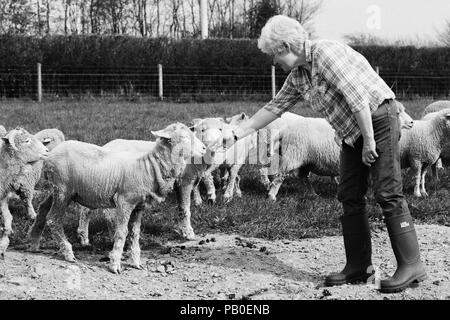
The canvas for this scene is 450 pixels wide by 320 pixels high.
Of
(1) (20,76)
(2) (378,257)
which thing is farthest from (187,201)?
(1) (20,76)

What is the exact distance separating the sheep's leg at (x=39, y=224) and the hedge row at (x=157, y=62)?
15.8m

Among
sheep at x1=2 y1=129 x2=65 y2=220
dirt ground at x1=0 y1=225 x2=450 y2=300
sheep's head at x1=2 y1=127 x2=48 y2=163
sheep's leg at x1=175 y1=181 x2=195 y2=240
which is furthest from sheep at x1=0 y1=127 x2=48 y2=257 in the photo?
sheep's leg at x1=175 y1=181 x2=195 y2=240

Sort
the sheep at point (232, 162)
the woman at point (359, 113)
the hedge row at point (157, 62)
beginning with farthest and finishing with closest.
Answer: the hedge row at point (157, 62)
the sheep at point (232, 162)
the woman at point (359, 113)

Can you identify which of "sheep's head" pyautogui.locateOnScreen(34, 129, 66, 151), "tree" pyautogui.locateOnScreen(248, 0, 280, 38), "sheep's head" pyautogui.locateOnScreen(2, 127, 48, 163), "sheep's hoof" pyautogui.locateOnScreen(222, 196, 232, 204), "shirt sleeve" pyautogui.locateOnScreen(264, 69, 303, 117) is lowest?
"sheep's hoof" pyautogui.locateOnScreen(222, 196, 232, 204)

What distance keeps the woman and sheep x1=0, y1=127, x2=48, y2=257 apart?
2465 millimetres

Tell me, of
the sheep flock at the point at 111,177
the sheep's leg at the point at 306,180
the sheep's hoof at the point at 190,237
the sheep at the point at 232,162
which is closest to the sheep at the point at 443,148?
the sheep's leg at the point at 306,180

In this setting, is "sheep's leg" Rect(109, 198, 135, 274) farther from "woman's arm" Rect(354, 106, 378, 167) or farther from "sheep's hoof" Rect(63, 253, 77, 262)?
"woman's arm" Rect(354, 106, 378, 167)

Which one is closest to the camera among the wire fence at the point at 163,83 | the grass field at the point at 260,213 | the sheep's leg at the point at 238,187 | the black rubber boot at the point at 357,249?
the black rubber boot at the point at 357,249

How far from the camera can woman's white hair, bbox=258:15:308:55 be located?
5.19 meters

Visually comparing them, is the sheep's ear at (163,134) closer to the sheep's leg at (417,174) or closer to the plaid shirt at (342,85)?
the plaid shirt at (342,85)

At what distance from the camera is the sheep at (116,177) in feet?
19.9

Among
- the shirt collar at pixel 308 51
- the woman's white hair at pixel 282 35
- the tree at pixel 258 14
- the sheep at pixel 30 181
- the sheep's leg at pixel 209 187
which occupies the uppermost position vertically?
the tree at pixel 258 14
